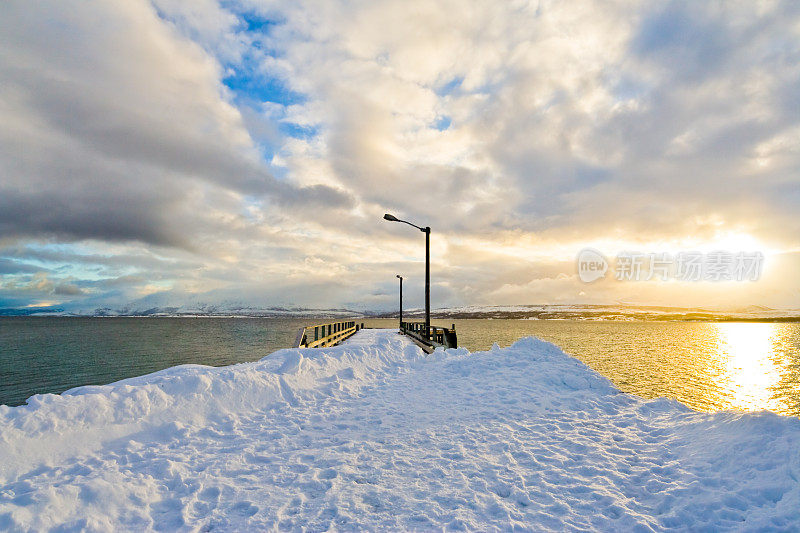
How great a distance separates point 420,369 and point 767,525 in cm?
1018

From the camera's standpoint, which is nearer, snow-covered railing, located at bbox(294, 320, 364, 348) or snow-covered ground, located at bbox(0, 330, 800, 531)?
snow-covered ground, located at bbox(0, 330, 800, 531)

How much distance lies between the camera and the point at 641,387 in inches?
779

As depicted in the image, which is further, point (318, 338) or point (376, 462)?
point (318, 338)

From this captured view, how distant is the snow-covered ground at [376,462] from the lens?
3.64m

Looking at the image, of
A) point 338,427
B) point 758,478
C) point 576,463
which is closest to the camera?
point 758,478

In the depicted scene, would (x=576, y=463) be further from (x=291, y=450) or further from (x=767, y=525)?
(x=291, y=450)

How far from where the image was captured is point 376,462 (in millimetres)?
4988

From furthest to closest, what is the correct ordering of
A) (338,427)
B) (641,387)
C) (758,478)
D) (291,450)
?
(641,387), (338,427), (291,450), (758,478)

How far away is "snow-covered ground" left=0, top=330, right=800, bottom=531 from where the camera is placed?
12.0 ft

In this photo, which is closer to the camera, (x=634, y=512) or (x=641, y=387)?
(x=634, y=512)

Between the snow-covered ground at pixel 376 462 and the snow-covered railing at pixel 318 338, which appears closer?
the snow-covered ground at pixel 376 462

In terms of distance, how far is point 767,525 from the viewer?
11.2 ft

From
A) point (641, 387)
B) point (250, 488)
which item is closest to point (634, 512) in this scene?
point (250, 488)

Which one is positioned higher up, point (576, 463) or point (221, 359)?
point (576, 463)
